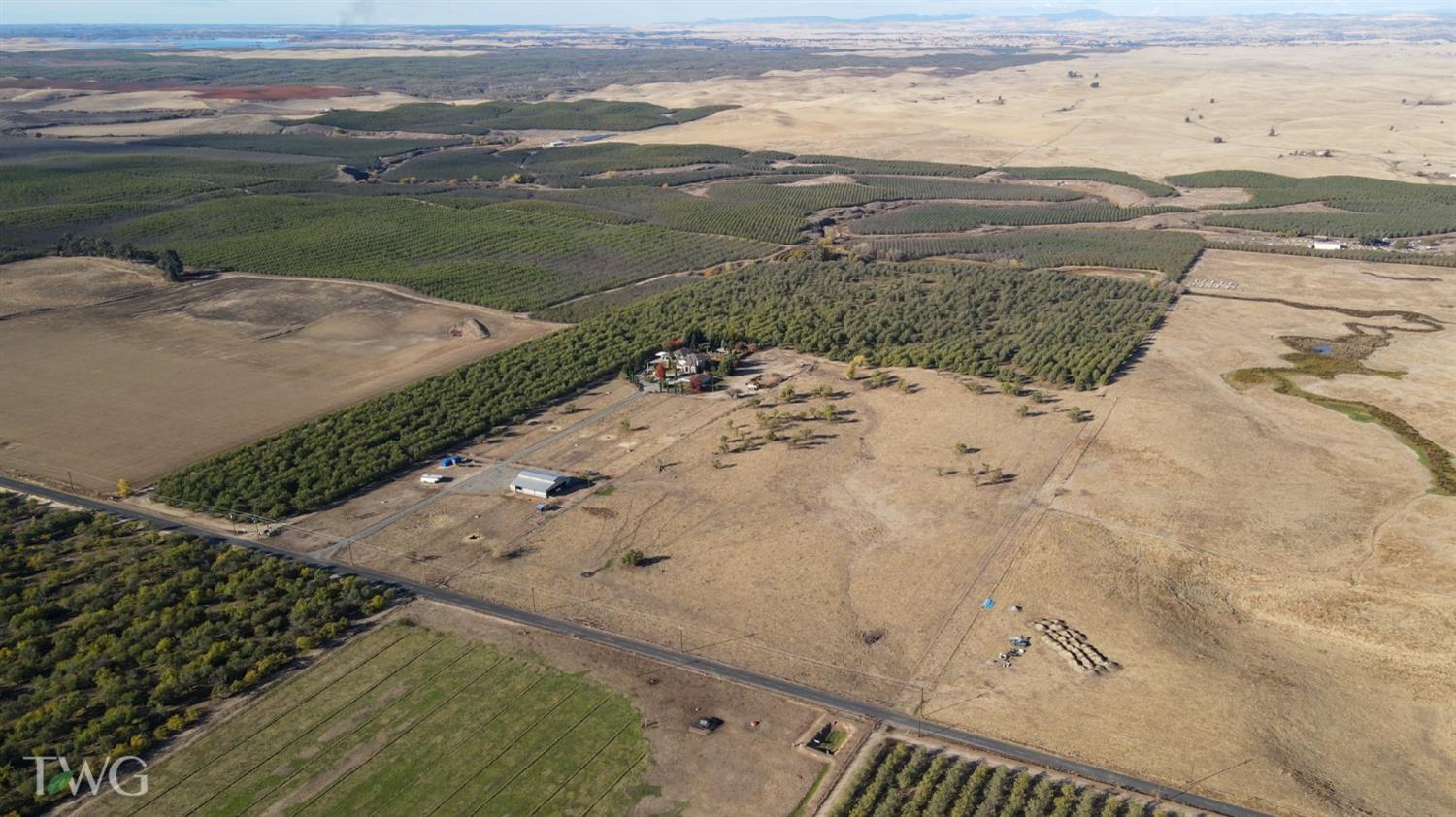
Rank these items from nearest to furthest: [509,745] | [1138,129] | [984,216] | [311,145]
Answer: [509,745] → [984,216] → [311,145] → [1138,129]

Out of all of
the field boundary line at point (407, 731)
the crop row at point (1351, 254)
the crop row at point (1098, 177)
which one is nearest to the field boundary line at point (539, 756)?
the field boundary line at point (407, 731)

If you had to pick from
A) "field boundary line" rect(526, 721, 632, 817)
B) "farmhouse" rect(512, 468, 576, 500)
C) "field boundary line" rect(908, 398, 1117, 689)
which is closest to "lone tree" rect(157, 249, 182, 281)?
"farmhouse" rect(512, 468, 576, 500)

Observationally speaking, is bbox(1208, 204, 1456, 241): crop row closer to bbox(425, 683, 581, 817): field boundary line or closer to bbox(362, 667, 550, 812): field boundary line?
bbox(425, 683, 581, 817): field boundary line

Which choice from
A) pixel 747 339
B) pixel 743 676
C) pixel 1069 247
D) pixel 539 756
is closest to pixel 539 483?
pixel 743 676

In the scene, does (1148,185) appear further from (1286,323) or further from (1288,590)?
(1288,590)

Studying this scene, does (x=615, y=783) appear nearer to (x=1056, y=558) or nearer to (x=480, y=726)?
(x=480, y=726)

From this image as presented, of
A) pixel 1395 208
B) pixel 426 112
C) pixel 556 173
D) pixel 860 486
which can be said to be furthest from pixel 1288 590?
pixel 426 112
